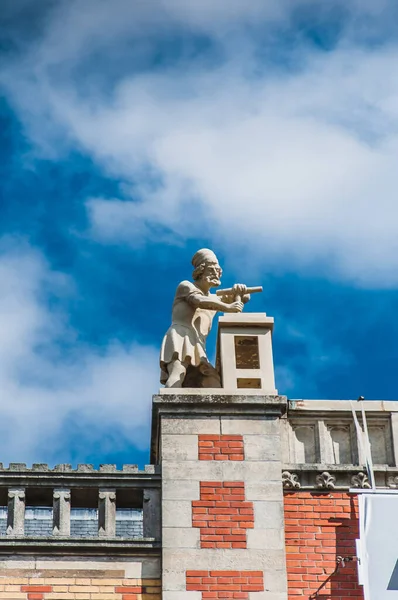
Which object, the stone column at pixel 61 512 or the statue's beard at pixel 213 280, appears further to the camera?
the statue's beard at pixel 213 280

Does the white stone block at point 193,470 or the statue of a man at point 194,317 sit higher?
the statue of a man at point 194,317

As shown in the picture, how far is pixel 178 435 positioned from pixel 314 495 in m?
1.87

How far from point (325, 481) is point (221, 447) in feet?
4.52

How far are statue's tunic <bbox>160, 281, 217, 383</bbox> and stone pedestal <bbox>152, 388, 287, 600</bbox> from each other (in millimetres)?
710

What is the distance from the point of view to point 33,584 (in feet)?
54.2

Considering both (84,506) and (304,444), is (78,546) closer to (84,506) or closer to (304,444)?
(84,506)

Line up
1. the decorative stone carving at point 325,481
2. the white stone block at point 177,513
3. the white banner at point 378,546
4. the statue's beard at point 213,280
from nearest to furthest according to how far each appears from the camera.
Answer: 1. the white banner at point 378,546
2. the white stone block at point 177,513
3. the decorative stone carving at point 325,481
4. the statue's beard at point 213,280

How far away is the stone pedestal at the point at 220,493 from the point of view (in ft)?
54.1

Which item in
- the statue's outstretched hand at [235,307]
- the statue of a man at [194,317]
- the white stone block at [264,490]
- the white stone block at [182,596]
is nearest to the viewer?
the white stone block at [182,596]

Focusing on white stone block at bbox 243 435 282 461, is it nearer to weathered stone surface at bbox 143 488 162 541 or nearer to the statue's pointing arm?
weathered stone surface at bbox 143 488 162 541

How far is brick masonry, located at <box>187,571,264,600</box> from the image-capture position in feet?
53.6

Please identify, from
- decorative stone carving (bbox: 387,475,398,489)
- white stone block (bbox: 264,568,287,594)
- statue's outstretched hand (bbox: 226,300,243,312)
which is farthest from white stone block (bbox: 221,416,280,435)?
white stone block (bbox: 264,568,287,594)

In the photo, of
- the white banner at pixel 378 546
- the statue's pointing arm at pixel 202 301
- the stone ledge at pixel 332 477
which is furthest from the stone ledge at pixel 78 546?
the statue's pointing arm at pixel 202 301

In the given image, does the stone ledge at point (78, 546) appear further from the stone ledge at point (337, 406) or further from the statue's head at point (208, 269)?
the statue's head at point (208, 269)
